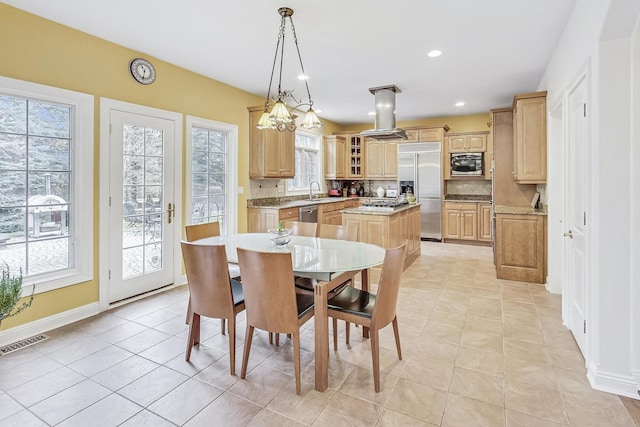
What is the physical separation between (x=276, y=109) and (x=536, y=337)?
9.18 feet

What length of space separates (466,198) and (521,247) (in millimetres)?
3034

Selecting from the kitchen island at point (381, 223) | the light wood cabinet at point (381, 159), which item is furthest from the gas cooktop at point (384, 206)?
the light wood cabinet at point (381, 159)

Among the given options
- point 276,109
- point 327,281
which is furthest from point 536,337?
point 276,109

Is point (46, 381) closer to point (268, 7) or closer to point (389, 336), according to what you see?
point (389, 336)

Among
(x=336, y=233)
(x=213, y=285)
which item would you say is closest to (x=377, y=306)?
(x=213, y=285)

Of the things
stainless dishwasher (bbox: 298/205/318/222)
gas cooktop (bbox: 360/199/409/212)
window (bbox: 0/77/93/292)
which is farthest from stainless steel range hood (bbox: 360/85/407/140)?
window (bbox: 0/77/93/292)

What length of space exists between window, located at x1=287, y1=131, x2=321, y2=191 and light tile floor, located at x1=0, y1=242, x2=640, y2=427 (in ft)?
13.5

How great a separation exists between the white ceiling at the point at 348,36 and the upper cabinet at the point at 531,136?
42 centimetres

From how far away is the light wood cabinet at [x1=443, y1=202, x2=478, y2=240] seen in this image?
6695 mm

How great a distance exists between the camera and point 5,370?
7.52ft

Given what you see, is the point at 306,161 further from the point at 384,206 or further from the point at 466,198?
the point at 466,198

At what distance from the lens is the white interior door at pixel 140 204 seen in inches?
136

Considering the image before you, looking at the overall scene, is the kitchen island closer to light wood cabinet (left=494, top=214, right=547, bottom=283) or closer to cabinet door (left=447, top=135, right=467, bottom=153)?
light wood cabinet (left=494, top=214, right=547, bottom=283)

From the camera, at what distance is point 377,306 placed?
207 centimetres
